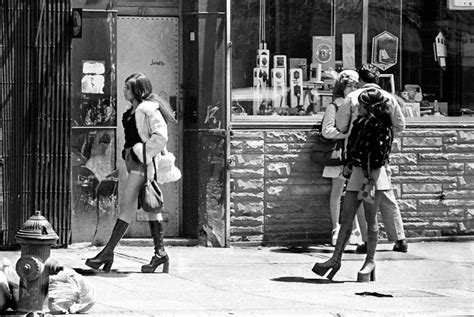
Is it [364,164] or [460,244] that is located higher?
[364,164]

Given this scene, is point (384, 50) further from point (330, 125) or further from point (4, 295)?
point (4, 295)

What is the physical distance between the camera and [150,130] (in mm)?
10383

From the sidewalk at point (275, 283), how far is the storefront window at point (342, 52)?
176 centimetres

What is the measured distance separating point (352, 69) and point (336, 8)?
2.46ft

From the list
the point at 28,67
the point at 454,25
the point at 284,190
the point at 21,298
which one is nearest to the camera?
the point at 21,298

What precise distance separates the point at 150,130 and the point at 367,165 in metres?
2.06

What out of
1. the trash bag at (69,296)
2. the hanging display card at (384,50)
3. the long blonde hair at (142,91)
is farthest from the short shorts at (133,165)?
the hanging display card at (384,50)

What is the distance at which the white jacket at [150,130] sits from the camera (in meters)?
10.3

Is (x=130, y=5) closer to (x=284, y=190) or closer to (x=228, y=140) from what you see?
(x=228, y=140)

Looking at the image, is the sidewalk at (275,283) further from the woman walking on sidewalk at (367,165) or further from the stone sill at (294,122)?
the stone sill at (294,122)

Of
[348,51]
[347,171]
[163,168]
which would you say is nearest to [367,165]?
[347,171]

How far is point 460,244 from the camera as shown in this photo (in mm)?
13367

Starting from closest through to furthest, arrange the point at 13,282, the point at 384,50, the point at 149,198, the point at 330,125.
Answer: the point at 13,282
the point at 149,198
the point at 330,125
the point at 384,50

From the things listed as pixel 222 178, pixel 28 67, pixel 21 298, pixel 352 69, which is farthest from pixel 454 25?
pixel 21 298
